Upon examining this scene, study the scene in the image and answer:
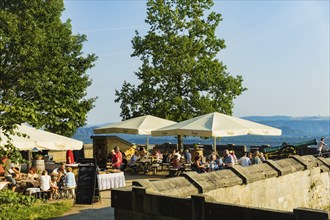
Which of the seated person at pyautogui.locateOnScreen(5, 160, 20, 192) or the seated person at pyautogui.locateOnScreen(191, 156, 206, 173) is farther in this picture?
the seated person at pyautogui.locateOnScreen(191, 156, 206, 173)

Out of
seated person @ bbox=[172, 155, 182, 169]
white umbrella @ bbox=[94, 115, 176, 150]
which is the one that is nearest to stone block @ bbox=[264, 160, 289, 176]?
seated person @ bbox=[172, 155, 182, 169]

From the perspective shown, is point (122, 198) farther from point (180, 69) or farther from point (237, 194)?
point (180, 69)

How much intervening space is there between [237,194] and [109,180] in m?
5.28

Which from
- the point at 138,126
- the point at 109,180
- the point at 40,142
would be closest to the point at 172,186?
the point at 109,180

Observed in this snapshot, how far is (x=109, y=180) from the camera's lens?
14.8m

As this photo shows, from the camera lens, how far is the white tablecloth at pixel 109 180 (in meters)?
14.4

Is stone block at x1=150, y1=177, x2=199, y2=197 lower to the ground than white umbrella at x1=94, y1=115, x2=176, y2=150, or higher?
lower

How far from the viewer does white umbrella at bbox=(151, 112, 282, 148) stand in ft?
54.9

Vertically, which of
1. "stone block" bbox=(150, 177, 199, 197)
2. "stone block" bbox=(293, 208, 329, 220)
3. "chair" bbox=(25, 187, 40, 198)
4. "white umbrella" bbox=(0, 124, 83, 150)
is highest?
"white umbrella" bbox=(0, 124, 83, 150)

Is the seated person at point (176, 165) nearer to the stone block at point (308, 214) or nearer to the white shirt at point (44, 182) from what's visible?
the white shirt at point (44, 182)

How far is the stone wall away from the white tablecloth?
500 cm

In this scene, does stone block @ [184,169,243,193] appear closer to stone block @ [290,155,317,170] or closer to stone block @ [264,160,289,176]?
stone block @ [264,160,289,176]


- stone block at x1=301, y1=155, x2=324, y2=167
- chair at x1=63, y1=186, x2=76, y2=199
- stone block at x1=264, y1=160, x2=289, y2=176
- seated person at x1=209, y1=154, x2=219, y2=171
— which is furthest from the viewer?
seated person at x1=209, y1=154, x2=219, y2=171

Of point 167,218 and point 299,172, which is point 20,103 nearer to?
point 167,218
